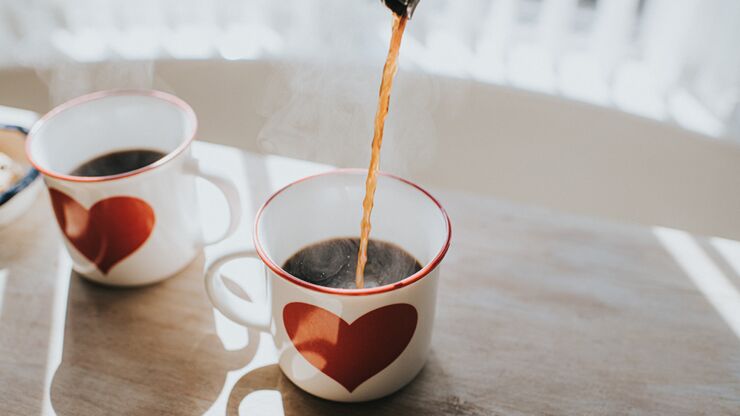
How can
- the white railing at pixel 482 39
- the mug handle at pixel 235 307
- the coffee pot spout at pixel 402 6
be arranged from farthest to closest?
the white railing at pixel 482 39 < the mug handle at pixel 235 307 < the coffee pot spout at pixel 402 6

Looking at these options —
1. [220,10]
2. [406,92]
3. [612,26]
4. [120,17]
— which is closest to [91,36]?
[120,17]

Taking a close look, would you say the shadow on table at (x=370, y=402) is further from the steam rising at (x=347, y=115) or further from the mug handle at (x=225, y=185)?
the steam rising at (x=347, y=115)

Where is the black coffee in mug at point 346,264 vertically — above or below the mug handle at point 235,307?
above

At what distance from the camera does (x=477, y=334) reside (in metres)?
0.67

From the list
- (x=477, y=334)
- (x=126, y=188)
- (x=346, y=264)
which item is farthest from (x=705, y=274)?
(x=126, y=188)

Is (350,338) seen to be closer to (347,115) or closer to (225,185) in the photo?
(225,185)

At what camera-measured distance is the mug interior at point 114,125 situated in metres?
0.72

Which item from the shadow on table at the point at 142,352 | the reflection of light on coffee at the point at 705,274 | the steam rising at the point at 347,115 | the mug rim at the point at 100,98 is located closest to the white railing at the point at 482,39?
the steam rising at the point at 347,115

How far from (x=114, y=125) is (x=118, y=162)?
0.15 ft

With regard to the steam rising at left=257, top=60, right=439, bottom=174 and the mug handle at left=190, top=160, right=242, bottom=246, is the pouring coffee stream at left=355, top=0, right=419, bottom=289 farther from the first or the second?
the steam rising at left=257, top=60, right=439, bottom=174

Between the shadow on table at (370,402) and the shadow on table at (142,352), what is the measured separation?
24 mm

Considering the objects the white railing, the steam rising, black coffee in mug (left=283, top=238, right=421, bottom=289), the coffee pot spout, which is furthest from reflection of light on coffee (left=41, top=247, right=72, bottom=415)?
the white railing

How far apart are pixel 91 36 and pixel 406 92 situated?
2.37 feet

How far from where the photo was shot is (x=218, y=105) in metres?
1.47
